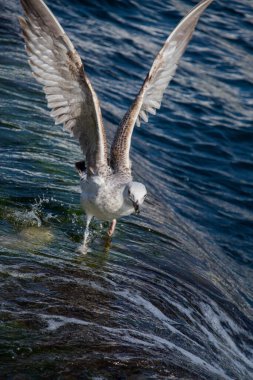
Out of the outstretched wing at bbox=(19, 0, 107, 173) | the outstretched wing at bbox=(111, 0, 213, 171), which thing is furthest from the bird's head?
the outstretched wing at bbox=(111, 0, 213, 171)

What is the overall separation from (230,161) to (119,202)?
7.57 metres

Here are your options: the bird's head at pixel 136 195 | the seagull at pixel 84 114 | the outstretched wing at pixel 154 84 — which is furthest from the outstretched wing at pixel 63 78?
the bird's head at pixel 136 195

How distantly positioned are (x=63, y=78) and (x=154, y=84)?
1770 millimetres

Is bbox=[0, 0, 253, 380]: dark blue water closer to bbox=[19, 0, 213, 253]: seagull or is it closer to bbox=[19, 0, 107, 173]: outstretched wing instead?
bbox=[19, 0, 213, 253]: seagull

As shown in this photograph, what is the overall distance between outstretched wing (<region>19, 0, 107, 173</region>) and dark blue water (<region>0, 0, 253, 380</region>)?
3.42 ft

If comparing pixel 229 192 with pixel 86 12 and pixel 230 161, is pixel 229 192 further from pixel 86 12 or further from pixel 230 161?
pixel 86 12

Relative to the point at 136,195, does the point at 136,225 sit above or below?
below

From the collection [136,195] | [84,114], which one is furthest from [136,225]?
[136,195]

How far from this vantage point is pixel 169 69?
10.1 m

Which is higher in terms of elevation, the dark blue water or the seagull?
the seagull

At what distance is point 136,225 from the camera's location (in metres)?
10.3

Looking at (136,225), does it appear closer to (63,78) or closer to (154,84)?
(154,84)

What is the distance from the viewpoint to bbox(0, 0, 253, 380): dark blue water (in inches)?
257

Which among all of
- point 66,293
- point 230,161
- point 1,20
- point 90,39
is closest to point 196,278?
point 66,293
